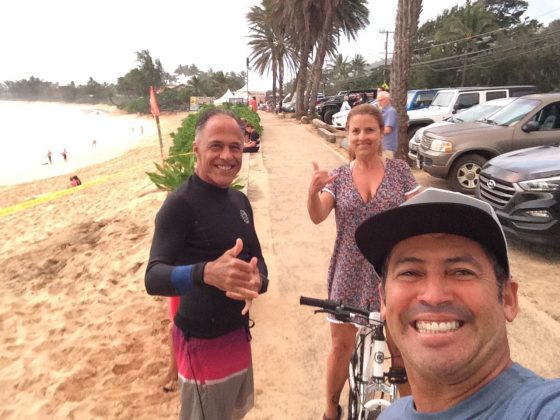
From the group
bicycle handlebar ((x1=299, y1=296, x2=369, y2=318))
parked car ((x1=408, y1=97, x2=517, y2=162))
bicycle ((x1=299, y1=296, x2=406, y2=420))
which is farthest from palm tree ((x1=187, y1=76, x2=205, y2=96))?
bicycle handlebar ((x1=299, y1=296, x2=369, y2=318))

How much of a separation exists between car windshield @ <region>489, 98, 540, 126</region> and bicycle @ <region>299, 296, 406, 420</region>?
7133 millimetres

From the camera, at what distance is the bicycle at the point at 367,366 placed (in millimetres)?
2023

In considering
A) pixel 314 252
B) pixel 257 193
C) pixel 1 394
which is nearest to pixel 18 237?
pixel 257 193

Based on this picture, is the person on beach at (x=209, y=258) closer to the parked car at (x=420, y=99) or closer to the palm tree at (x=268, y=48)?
the parked car at (x=420, y=99)

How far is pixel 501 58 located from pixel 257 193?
38.1 metres

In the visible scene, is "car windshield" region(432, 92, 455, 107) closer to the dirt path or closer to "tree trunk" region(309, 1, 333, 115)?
the dirt path

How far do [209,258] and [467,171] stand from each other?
7199mm

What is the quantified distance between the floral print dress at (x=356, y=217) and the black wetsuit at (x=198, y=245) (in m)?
0.66

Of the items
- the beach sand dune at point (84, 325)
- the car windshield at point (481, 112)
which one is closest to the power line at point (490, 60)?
the car windshield at point (481, 112)

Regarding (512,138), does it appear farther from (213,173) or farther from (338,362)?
(213,173)

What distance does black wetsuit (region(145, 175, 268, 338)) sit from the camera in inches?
68.7

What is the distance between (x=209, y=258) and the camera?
1.91m

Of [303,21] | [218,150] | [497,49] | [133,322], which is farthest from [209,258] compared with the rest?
[497,49]

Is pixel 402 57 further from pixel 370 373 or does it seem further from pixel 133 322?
pixel 370 373
